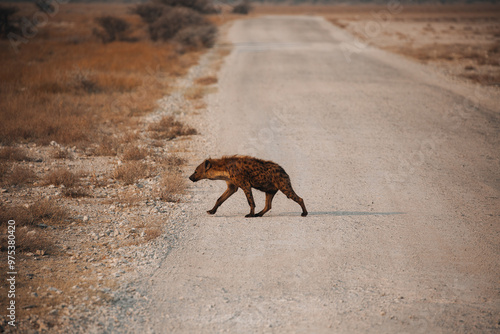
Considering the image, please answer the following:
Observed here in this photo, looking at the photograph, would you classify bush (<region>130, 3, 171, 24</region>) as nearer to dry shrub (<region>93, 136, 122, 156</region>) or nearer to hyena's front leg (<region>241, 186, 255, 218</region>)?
dry shrub (<region>93, 136, 122, 156</region>)

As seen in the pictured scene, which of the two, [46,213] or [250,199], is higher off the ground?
[250,199]

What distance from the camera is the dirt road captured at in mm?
4637

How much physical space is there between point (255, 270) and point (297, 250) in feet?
2.50

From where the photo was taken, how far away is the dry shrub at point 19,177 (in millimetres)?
8250

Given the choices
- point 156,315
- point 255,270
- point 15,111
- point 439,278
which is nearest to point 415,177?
point 439,278

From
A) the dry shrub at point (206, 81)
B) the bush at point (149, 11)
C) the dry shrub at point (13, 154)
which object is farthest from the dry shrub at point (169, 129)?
the bush at point (149, 11)

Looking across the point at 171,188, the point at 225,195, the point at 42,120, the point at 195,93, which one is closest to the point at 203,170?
the point at 225,195

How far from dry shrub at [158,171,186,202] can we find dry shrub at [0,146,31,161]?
11.3 feet

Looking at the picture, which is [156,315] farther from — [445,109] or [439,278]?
[445,109]

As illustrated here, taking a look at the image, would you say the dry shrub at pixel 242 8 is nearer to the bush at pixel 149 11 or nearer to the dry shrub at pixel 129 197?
the bush at pixel 149 11

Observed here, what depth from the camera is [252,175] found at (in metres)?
6.63

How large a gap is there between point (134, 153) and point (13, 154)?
8.38ft

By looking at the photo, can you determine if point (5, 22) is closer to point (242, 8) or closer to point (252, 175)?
point (252, 175)

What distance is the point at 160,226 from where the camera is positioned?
661 cm
